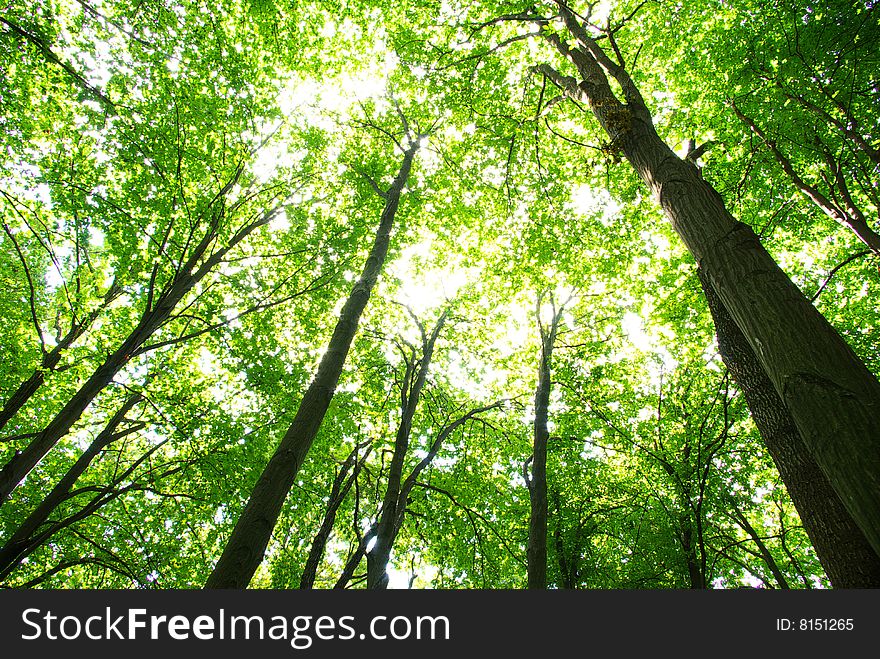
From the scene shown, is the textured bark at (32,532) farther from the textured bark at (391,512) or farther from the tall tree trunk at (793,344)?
the tall tree trunk at (793,344)

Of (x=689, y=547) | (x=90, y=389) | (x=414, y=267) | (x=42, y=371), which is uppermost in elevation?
(x=414, y=267)

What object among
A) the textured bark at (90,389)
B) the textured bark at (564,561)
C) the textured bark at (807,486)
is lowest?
the textured bark at (807,486)

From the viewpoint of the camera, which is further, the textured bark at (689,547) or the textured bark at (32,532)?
the textured bark at (689,547)

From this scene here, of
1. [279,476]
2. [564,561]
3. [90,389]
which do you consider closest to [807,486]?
[279,476]

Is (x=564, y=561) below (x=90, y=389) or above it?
below

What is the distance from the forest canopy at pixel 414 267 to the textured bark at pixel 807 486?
55 mm

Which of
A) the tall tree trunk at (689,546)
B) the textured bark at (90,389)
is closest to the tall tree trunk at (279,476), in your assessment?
the textured bark at (90,389)

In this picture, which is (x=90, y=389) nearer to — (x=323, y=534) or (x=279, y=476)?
(x=279, y=476)

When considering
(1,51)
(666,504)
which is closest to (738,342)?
(666,504)

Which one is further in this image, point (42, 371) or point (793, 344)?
point (42, 371)

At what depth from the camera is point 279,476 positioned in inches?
154

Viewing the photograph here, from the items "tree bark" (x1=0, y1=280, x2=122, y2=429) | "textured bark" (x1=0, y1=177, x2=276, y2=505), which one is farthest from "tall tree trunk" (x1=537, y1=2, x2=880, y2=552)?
"tree bark" (x1=0, y1=280, x2=122, y2=429)

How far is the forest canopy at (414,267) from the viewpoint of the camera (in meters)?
6.11

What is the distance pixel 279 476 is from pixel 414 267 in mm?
9849
